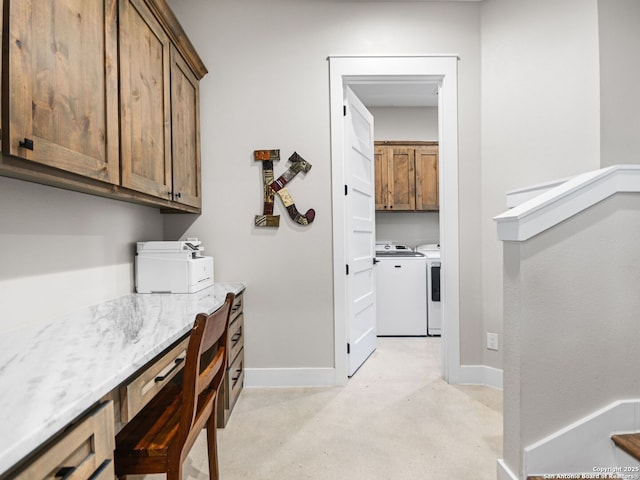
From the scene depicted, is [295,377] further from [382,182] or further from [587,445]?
[382,182]

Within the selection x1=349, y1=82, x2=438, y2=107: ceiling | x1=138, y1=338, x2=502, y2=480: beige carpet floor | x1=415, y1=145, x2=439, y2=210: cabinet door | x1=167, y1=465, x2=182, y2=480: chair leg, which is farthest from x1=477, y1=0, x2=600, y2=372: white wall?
x1=167, y1=465, x2=182, y2=480: chair leg

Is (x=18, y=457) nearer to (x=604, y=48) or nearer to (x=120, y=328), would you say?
(x=120, y=328)

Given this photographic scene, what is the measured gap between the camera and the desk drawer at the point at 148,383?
0.96 metres

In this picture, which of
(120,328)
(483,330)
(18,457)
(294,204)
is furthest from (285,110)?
(18,457)

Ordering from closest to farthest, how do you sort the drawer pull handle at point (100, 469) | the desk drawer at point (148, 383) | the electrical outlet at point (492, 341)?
the drawer pull handle at point (100, 469)
the desk drawer at point (148, 383)
the electrical outlet at point (492, 341)

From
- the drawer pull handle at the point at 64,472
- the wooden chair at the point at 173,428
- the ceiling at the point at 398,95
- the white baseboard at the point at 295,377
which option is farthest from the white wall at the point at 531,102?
the drawer pull handle at the point at 64,472

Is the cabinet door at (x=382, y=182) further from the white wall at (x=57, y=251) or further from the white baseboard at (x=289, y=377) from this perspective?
the white wall at (x=57, y=251)

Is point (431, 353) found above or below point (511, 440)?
below

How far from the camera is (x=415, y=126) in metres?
4.50

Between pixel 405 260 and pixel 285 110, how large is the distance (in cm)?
202

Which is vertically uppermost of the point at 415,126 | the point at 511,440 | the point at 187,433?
the point at 415,126

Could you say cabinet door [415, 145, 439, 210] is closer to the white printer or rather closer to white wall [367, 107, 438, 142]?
white wall [367, 107, 438, 142]

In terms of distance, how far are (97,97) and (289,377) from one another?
211cm

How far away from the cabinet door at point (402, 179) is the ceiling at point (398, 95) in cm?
61
